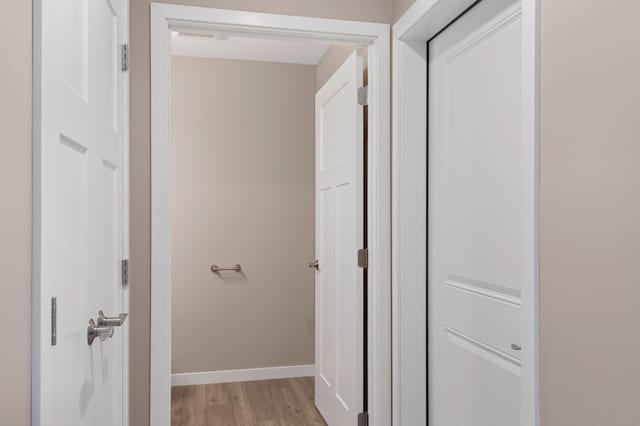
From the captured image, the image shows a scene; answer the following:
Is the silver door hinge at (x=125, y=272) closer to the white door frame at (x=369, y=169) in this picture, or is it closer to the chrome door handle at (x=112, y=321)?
the white door frame at (x=369, y=169)

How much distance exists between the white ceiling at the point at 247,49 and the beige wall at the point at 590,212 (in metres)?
2.49

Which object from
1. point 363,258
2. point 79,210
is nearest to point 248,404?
point 363,258

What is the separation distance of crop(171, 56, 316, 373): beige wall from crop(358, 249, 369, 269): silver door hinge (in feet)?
5.32

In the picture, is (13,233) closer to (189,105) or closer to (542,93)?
(542,93)

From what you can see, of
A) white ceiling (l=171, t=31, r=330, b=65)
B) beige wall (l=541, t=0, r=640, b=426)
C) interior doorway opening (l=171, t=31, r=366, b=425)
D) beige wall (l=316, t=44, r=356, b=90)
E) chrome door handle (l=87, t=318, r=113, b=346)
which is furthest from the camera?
interior doorway opening (l=171, t=31, r=366, b=425)

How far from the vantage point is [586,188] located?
1.03 metres

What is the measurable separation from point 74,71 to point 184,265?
2.68 metres

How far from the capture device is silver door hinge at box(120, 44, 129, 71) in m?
1.70

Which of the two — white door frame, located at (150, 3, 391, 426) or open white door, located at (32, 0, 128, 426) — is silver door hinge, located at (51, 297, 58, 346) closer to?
open white door, located at (32, 0, 128, 426)

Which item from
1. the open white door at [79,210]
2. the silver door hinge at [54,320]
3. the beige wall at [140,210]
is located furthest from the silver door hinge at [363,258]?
the silver door hinge at [54,320]

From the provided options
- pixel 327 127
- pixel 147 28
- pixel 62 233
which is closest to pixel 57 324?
pixel 62 233

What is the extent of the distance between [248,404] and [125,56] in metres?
2.40

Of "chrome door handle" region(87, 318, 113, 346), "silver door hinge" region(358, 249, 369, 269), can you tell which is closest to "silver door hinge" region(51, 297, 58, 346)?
"chrome door handle" region(87, 318, 113, 346)

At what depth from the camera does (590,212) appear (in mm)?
1021
